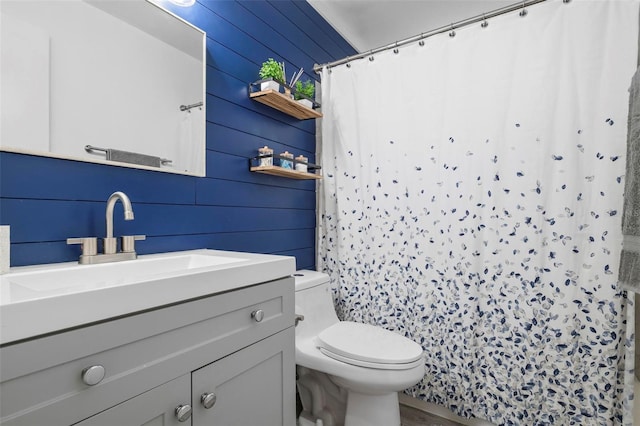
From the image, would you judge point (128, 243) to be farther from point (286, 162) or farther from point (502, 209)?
point (502, 209)

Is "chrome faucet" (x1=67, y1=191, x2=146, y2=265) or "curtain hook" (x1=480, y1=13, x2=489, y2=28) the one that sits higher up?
"curtain hook" (x1=480, y1=13, x2=489, y2=28)

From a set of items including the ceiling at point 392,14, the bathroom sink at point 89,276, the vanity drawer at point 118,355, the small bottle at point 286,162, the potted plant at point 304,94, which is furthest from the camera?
the ceiling at point 392,14

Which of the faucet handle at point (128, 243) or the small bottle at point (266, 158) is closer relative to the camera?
the faucet handle at point (128, 243)

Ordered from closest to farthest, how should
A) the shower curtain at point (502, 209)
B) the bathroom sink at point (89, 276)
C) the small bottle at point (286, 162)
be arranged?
1. the bathroom sink at point (89, 276)
2. the shower curtain at point (502, 209)
3. the small bottle at point (286, 162)

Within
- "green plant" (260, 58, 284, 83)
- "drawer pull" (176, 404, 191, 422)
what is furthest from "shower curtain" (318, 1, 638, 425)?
"drawer pull" (176, 404, 191, 422)

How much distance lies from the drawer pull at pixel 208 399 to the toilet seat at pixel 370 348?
2.42ft

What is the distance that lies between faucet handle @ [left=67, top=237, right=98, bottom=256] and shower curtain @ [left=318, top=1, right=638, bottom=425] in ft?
4.48


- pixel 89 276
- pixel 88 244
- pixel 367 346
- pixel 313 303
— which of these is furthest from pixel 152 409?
pixel 313 303

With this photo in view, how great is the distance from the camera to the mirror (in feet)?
3.18

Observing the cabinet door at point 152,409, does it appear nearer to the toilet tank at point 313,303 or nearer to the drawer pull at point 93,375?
the drawer pull at point 93,375

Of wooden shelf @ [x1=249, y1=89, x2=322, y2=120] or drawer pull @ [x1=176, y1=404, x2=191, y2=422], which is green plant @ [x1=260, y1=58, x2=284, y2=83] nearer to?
wooden shelf @ [x1=249, y1=89, x2=322, y2=120]

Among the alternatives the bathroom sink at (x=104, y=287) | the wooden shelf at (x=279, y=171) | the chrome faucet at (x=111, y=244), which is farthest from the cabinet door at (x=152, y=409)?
the wooden shelf at (x=279, y=171)

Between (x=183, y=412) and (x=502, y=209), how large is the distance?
5.04ft

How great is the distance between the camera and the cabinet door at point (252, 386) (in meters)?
0.85
